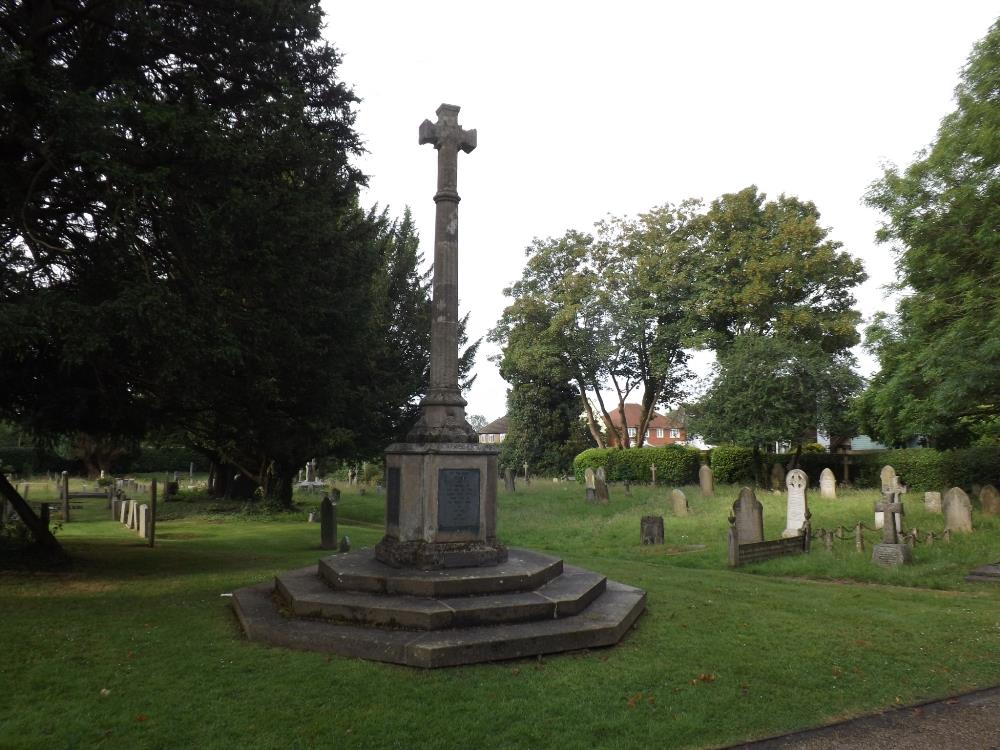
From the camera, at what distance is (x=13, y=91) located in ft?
25.9

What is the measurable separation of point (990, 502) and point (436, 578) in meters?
15.6

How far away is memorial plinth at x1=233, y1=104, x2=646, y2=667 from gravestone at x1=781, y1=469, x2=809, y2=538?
25.0 feet

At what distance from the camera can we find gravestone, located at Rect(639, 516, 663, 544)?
15.7 metres

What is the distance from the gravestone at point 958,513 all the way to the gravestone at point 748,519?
401 centimetres

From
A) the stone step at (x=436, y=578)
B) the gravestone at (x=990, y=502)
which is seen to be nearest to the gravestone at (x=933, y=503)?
the gravestone at (x=990, y=502)

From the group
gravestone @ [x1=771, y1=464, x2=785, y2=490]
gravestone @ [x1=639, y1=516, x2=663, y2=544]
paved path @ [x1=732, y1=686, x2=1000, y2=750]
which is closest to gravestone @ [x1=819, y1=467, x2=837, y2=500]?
gravestone @ [x1=771, y1=464, x2=785, y2=490]

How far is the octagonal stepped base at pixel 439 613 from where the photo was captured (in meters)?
6.00

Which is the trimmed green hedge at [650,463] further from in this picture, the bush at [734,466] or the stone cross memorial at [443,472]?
the stone cross memorial at [443,472]

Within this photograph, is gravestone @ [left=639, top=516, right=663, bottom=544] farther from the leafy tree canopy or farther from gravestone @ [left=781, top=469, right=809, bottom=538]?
the leafy tree canopy

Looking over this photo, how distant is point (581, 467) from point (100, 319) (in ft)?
109

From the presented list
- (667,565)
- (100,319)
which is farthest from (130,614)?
(667,565)

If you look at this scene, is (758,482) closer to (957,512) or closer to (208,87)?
(957,512)

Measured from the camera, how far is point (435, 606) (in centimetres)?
657

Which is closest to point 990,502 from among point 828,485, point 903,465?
point 828,485
